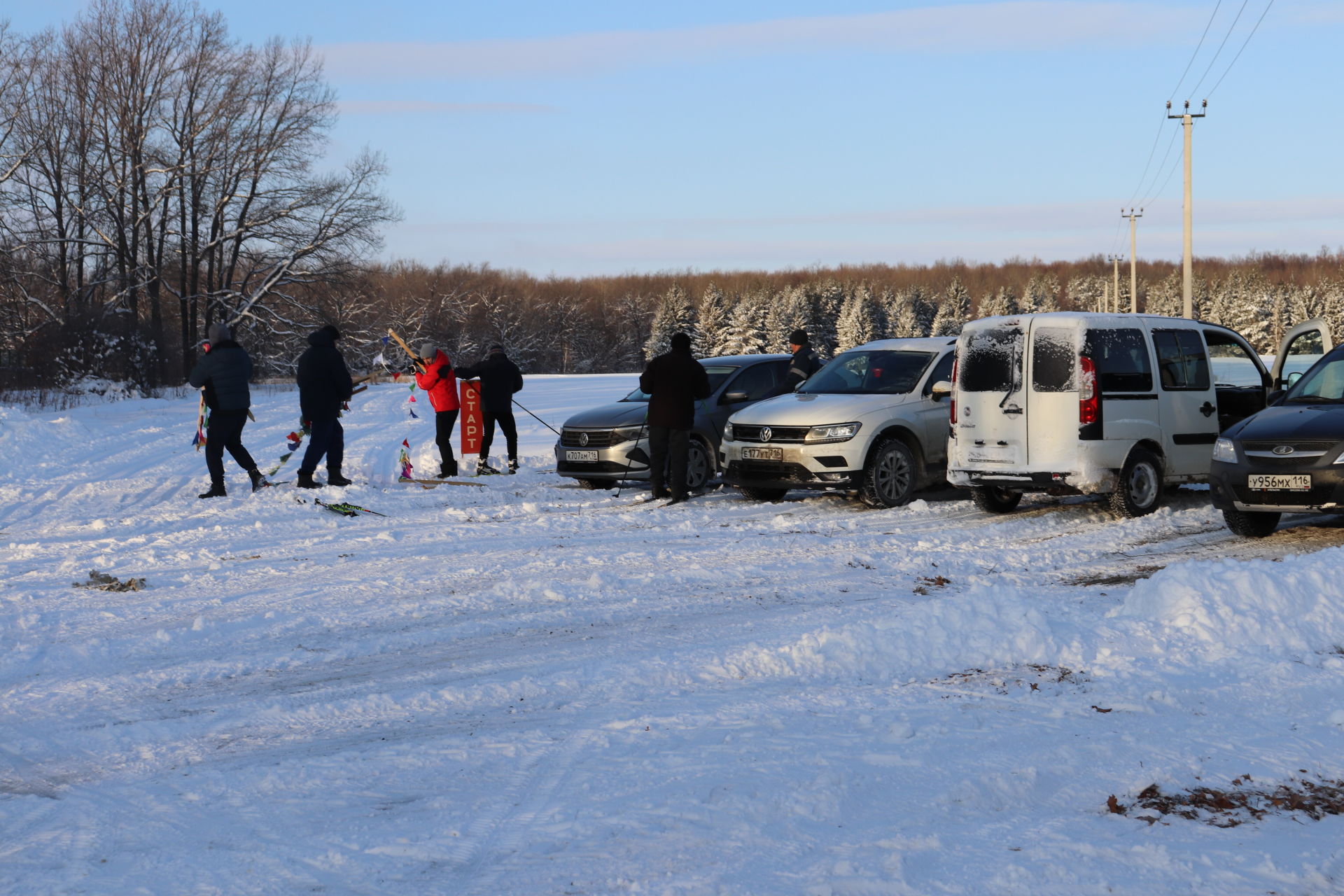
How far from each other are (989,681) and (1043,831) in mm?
1796

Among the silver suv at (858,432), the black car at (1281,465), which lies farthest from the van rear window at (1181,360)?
the silver suv at (858,432)

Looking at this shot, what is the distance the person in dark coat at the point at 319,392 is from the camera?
13.4m

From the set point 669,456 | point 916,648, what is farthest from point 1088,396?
point 916,648

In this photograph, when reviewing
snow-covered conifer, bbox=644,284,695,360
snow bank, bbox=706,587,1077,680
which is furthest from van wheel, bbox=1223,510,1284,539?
snow-covered conifer, bbox=644,284,695,360

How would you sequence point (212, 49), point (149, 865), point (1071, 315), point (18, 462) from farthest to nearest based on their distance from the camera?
point (212, 49), point (18, 462), point (1071, 315), point (149, 865)

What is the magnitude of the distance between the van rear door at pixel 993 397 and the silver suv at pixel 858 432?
0.48 m

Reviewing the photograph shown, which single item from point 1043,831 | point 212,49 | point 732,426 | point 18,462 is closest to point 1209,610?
point 1043,831

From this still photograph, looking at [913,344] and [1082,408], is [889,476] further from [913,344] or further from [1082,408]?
[1082,408]

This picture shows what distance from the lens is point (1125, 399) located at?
11109mm

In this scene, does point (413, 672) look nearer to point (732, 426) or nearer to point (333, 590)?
point (333, 590)

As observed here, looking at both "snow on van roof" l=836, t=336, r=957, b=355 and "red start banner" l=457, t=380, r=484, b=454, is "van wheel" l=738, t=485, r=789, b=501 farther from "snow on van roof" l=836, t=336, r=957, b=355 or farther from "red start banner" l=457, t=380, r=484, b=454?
"red start banner" l=457, t=380, r=484, b=454

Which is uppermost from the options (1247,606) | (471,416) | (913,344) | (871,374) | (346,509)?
(913,344)

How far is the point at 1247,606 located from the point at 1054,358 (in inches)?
189

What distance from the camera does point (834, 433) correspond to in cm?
1201
